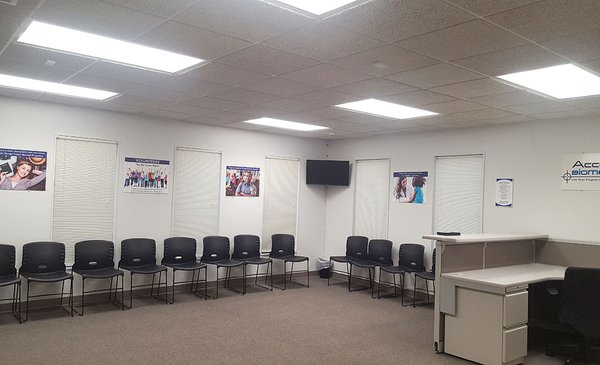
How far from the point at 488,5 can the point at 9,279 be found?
5.53 meters

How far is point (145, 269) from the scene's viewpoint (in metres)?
6.23

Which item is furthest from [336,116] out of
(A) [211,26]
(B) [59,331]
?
(B) [59,331]

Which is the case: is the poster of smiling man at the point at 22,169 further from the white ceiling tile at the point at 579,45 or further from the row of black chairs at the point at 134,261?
the white ceiling tile at the point at 579,45

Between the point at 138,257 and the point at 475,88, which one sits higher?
the point at 475,88

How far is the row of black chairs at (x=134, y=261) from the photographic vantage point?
550 cm

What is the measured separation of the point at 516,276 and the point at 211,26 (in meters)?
3.90

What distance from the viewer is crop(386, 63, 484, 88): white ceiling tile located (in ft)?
12.6

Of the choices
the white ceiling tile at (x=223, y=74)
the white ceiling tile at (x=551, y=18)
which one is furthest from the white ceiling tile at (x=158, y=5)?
the white ceiling tile at (x=551, y=18)

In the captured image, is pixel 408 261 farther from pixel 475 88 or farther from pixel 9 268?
pixel 9 268

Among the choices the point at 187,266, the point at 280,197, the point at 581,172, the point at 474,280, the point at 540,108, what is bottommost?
the point at 187,266

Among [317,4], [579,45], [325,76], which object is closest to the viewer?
[317,4]

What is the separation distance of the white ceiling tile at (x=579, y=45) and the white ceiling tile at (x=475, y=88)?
2.71 ft

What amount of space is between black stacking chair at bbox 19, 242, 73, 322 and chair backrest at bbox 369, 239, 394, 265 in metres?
4.59

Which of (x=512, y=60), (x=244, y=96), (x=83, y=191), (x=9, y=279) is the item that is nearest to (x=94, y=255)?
(x=83, y=191)
